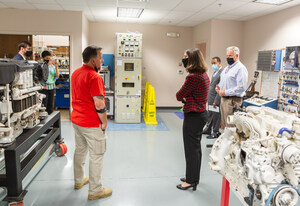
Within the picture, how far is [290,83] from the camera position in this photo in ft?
Result: 14.3

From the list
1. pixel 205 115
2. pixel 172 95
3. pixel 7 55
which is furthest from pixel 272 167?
pixel 7 55

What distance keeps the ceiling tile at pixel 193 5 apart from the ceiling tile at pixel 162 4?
132mm

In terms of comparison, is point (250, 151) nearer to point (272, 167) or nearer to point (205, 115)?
point (272, 167)

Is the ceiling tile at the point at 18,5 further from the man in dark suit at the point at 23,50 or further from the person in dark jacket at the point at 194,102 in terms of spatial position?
the person in dark jacket at the point at 194,102

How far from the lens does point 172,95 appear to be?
8.26 metres

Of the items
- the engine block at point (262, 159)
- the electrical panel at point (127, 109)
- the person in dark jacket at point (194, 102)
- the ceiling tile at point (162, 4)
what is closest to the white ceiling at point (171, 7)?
the ceiling tile at point (162, 4)

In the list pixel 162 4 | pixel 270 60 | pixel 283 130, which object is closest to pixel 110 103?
pixel 162 4

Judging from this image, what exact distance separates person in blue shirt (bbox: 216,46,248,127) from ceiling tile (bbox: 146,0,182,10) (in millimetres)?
1768

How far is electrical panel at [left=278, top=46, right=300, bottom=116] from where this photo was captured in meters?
4.20

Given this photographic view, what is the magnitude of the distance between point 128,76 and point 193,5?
2.25 meters

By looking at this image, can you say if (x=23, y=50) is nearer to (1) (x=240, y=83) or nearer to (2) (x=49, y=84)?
(2) (x=49, y=84)

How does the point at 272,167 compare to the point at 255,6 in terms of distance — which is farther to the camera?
the point at 255,6

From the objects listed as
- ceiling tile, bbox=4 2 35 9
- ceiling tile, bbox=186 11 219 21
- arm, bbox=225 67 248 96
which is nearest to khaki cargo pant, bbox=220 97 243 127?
arm, bbox=225 67 248 96

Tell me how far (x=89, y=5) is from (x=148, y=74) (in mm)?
3174
